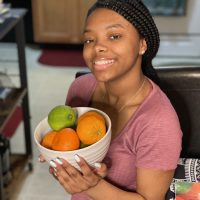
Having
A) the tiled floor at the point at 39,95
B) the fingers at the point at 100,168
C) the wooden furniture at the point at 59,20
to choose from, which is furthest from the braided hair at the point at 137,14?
the wooden furniture at the point at 59,20

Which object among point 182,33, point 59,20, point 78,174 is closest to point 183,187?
point 78,174

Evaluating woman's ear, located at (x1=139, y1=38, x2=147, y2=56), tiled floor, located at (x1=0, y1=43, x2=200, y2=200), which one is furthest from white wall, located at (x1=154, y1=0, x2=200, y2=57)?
woman's ear, located at (x1=139, y1=38, x2=147, y2=56)

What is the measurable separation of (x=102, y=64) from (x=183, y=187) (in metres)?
0.51

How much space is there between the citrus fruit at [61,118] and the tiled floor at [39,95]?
4.40 feet

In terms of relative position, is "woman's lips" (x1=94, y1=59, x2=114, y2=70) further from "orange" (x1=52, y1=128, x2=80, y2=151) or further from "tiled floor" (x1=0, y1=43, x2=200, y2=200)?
"tiled floor" (x1=0, y1=43, x2=200, y2=200)

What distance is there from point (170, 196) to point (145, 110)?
342 millimetres

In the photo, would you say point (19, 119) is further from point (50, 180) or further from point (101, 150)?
point (101, 150)

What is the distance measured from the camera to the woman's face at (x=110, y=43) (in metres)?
0.96

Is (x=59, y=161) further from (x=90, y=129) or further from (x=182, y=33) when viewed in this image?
(x=182, y=33)

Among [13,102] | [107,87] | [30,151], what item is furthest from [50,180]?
[107,87]

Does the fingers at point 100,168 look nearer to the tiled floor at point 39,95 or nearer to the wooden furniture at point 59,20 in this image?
the tiled floor at point 39,95

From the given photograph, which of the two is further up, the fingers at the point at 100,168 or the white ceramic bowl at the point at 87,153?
the white ceramic bowl at the point at 87,153

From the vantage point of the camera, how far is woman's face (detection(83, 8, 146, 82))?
37.8 inches

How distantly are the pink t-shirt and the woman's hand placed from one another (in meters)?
0.10
